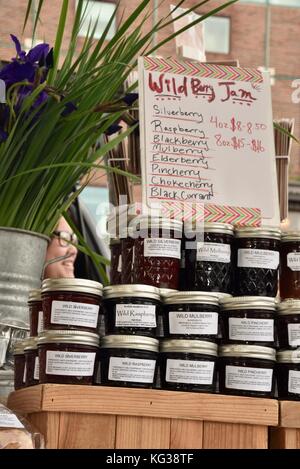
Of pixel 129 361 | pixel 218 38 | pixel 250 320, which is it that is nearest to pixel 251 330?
pixel 250 320

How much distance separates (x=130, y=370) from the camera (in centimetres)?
157

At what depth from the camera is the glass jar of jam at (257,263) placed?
1744 mm

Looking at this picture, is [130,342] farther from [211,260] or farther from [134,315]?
[211,260]

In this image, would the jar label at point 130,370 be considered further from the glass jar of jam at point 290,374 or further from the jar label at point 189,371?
the glass jar of jam at point 290,374

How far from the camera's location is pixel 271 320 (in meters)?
1.67

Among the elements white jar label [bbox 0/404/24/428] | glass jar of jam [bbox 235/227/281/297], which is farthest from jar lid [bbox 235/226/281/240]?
white jar label [bbox 0/404/24/428]

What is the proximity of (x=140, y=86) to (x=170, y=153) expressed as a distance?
141mm

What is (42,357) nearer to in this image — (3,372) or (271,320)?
(3,372)

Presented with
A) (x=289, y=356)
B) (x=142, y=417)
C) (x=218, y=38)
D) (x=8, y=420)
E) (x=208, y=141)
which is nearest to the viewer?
(x=8, y=420)

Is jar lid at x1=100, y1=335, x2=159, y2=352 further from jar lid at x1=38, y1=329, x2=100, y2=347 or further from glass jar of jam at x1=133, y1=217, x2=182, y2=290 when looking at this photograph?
glass jar of jam at x1=133, y1=217, x2=182, y2=290

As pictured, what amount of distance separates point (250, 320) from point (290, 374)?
11cm

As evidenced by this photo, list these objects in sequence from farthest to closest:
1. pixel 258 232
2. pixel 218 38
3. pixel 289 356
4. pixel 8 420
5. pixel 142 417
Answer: pixel 218 38 < pixel 258 232 < pixel 289 356 < pixel 142 417 < pixel 8 420

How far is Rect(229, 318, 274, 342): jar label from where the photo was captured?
1.65m

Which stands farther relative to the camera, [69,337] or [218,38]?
[218,38]
